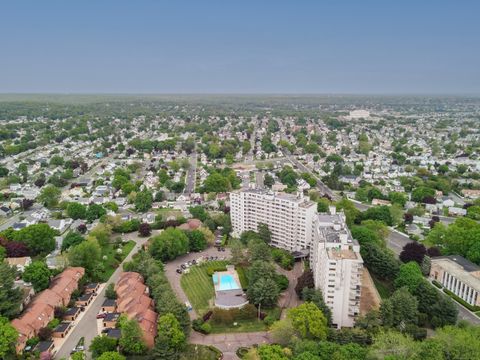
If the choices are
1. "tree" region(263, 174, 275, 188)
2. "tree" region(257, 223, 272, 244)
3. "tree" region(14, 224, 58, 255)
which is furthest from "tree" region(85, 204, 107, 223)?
"tree" region(263, 174, 275, 188)

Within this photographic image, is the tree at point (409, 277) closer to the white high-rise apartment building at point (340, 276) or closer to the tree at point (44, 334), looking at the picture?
the white high-rise apartment building at point (340, 276)

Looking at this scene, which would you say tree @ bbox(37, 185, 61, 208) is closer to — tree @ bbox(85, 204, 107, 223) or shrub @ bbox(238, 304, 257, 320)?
tree @ bbox(85, 204, 107, 223)

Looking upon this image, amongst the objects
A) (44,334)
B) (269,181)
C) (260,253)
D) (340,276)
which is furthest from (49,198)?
(340,276)

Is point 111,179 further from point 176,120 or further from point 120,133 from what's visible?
point 176,120

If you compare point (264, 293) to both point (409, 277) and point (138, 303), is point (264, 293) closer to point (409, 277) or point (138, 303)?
point (138, 303)

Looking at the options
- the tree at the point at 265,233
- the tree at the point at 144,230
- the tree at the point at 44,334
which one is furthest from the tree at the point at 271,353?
the tree at the point at 144,230

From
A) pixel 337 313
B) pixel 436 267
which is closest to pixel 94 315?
pixel 337 313
